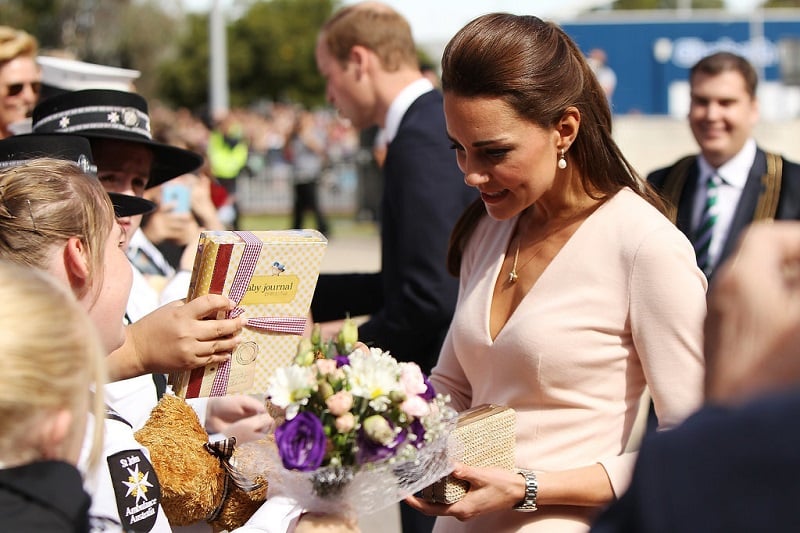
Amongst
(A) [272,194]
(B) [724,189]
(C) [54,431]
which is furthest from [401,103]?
(A) [272,194]

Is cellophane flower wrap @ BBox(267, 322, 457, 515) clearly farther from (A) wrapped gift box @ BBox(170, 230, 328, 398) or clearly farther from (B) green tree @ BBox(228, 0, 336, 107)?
(B) green tree @ BBox(228, 0, 336, 107)

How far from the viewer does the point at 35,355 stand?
1.56 metres

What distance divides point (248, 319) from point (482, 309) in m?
0.61

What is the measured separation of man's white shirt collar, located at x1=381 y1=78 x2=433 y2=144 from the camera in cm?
409

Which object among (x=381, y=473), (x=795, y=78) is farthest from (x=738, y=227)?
(x=795, y=78)

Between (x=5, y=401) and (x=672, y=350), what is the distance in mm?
1448

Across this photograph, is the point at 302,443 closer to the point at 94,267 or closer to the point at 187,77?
the point at 94,267

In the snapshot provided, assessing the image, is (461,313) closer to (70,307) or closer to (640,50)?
(70,307)

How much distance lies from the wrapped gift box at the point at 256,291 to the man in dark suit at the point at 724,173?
2864mm

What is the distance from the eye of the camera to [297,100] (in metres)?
56.3

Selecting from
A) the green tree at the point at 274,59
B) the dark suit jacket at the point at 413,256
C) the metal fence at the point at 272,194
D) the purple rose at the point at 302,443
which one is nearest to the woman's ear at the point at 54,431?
the purple rose at the point at 302,443

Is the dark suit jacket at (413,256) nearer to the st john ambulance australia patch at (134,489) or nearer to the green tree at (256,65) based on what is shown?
the st john ambulance australia patch at (134,489)

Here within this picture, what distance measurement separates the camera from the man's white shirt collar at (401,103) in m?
4.09

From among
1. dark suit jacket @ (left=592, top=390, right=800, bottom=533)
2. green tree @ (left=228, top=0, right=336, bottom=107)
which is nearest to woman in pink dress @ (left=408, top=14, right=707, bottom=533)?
dark suit jacket @ (left=592, top=390, right=800, bottom=533)
